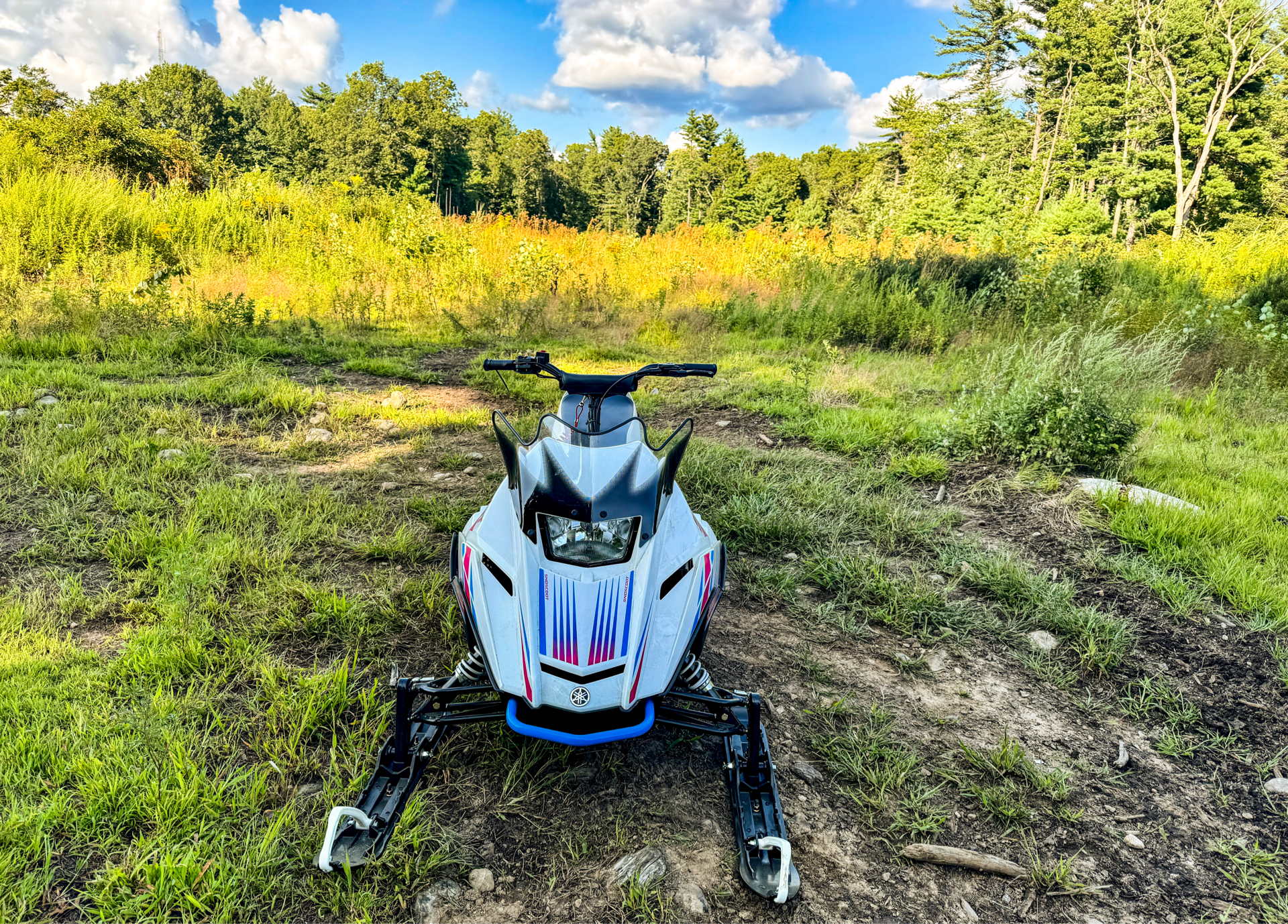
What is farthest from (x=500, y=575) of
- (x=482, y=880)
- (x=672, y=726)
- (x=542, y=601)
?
(x=482, y=880)

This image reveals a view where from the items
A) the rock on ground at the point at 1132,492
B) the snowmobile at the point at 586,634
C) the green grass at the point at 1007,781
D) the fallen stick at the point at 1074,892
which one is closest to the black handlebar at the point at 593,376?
the snowmobile at the point at 586,634

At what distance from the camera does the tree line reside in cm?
1972

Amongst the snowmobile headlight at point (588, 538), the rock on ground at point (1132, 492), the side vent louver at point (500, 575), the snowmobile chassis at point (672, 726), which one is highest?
the snowmobile headlight at point (588, 538)

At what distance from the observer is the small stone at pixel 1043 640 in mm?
2857

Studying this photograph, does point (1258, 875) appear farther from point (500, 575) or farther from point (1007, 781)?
point (500, 575)

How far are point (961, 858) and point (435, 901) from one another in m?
1.41

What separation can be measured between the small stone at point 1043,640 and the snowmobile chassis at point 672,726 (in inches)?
65.8

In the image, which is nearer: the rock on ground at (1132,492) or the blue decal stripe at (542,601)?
the blue decal stripe at (542,601)

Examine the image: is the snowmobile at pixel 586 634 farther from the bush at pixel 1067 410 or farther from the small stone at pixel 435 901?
the bush at pixel 1067 410

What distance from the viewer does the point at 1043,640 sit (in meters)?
2.90

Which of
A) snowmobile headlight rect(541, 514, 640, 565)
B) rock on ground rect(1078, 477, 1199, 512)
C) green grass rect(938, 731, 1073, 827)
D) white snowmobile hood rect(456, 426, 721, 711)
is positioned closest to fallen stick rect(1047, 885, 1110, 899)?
green grass rect(938, 731, 1073, 827)

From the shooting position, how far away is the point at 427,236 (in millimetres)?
9758

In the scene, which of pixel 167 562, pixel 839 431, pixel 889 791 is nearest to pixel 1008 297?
pixel 839 431

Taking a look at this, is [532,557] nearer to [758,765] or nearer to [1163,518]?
[758,765]
